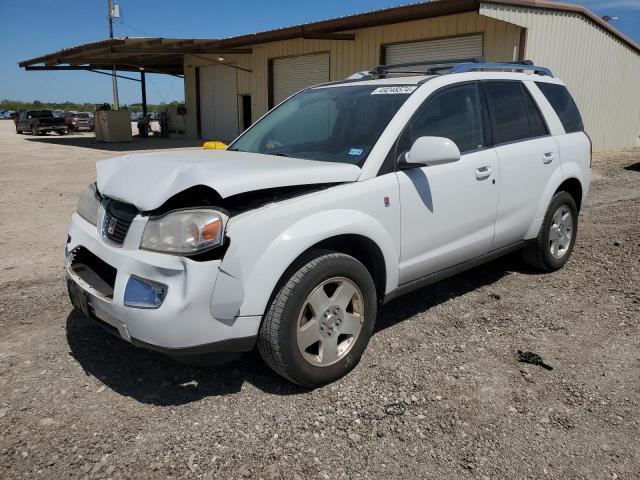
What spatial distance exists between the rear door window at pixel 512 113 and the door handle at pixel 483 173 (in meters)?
0.33

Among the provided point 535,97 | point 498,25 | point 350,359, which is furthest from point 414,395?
point 498,25

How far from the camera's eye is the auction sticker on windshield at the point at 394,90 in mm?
A: 3824

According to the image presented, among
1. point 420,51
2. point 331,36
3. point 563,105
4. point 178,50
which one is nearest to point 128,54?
point 178,50

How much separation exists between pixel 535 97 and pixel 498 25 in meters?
10.3

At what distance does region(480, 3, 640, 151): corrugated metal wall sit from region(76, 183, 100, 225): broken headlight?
1123 cm

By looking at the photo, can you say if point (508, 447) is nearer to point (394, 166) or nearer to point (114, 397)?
point (394, 166)

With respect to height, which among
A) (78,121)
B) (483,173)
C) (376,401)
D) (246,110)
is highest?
(246,110)

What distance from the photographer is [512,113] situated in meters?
4.64

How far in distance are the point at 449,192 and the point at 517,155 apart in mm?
987

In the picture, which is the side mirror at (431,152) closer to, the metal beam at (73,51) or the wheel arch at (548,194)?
the wheel arch at (548,194)

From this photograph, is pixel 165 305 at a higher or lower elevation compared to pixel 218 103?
lower

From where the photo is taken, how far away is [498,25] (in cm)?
1402

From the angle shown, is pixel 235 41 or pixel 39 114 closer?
pixel 235 41

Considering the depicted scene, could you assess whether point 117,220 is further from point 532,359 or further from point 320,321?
point 532,359
